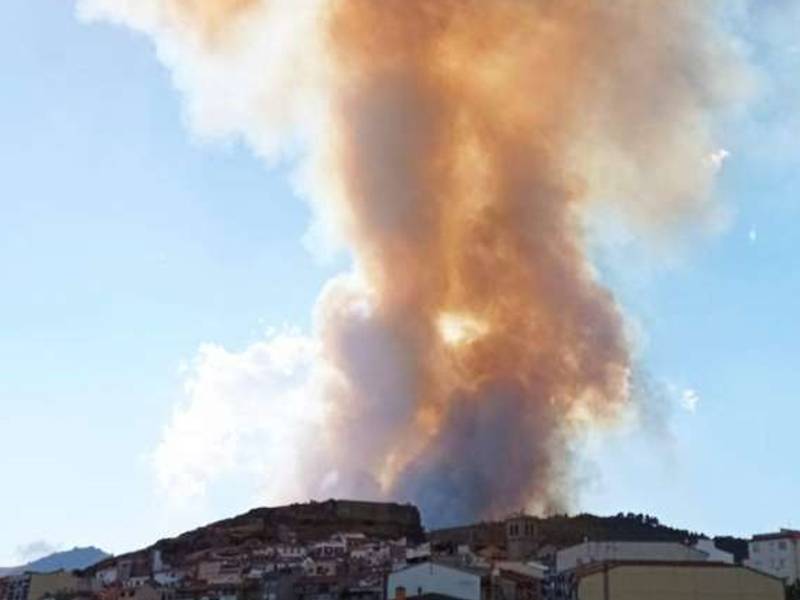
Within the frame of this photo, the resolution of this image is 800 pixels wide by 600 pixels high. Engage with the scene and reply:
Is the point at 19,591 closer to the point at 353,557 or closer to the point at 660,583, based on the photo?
the point at 353,557

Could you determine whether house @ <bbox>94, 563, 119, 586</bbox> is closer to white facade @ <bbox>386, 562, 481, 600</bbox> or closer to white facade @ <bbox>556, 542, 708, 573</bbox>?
white facade @ <bbox>386, 562, 481, 600</bbox>

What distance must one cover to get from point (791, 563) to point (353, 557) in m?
42.7

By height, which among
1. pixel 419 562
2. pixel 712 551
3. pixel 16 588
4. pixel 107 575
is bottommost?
pixel 419 562

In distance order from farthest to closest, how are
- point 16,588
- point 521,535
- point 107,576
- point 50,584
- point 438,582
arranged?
point 107,576, point 50,584, point 16,588, point 521,535, point 438,582

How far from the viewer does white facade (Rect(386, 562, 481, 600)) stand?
8519 cm

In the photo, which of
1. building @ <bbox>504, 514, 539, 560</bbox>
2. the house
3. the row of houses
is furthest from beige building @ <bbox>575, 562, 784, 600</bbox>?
the house

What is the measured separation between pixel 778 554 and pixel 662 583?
43.4 m

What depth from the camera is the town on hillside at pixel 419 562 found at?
78562 mm

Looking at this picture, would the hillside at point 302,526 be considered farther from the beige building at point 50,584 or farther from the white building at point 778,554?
the white building at point 778,554

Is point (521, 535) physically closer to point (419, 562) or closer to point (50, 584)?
point (419, 562)

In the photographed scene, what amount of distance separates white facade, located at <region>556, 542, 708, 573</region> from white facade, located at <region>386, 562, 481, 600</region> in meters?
15.7

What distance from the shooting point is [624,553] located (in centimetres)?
10506

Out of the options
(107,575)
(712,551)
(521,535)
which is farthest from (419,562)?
(107,575)

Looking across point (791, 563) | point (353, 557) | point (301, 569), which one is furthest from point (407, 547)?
point (791, 563)
